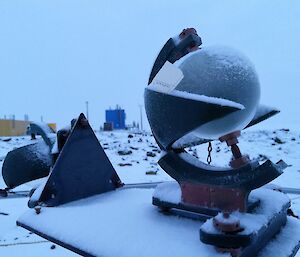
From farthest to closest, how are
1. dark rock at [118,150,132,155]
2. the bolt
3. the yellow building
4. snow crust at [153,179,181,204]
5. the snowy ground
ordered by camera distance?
the yellow building → dark rock at [118,150,132,155] → the snowy ground → the bolt → snow crust at [153,179,181,204]

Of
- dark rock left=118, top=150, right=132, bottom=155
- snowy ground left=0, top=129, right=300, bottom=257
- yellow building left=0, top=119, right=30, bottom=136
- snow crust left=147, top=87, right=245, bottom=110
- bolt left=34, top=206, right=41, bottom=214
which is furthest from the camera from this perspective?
yellow building left=0, top=119, right=30, bottom=136

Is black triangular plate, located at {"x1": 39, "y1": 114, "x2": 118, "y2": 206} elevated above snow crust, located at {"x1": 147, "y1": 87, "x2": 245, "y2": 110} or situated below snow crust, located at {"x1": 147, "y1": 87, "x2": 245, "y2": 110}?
below

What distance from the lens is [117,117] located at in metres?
31.1

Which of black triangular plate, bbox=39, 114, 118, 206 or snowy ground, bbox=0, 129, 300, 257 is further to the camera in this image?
snowy ground, bbox=0, 129, 300, 257

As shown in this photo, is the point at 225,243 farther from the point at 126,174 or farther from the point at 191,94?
the point at 126,174

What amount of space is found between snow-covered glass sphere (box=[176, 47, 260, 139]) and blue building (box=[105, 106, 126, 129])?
29.6m

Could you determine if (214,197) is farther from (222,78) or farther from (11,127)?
(11,127)

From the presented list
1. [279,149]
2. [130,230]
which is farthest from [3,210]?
[279,149]

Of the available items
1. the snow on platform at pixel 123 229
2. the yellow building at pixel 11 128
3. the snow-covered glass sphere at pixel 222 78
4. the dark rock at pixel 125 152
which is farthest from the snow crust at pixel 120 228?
the yellow building at pixel 11 128

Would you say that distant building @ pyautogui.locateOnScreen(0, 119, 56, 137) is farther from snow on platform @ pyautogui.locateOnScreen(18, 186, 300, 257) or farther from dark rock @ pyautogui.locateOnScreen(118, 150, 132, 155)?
snow on platform @ pyautogui.locateOnScreen(18, 186, 300, 257)

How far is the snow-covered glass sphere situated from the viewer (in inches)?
46.1

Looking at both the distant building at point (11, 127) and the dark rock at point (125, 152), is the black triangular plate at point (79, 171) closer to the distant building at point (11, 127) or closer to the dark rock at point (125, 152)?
the dark rock at point (125, 152)

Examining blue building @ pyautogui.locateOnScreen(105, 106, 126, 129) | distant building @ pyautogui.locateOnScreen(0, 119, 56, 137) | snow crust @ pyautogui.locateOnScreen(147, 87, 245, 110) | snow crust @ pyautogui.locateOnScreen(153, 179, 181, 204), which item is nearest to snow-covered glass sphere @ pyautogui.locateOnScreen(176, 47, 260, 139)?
snow crust @ pyautogui.locateOnScreen(147, 87, 245, 110)

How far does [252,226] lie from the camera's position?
1.03m
